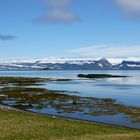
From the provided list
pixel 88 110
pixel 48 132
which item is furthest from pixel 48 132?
pixel 88 110

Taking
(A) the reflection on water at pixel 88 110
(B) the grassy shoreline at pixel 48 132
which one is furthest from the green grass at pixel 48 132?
(A) the reflection on water at pixel 88 110

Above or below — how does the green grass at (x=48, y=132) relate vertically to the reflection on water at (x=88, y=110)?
above

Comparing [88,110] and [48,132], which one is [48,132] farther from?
[88,110]

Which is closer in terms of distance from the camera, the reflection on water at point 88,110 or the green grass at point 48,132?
the green grass at point 48,132

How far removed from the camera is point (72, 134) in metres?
34.8

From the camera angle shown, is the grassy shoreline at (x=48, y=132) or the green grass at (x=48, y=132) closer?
the green grass at (x=48, y=132)

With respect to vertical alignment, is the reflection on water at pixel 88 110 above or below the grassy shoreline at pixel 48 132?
below

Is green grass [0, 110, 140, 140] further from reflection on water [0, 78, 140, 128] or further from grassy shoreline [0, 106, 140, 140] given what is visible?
reflection on water [0, 78, 140, 128]

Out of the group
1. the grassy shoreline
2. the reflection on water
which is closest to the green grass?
the grassy shoreline

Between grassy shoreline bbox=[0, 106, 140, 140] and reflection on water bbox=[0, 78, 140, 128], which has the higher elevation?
grassy shoreline bbox=[0, 106, 140, 140]

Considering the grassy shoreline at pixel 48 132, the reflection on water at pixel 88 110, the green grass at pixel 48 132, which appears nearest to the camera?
the green grass at pixel 48 132

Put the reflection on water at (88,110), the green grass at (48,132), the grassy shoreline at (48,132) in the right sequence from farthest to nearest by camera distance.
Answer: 1. the reflection on water at (88,110)
2. the grassy shoreline at (48,132)
3. the green grass at (48,132)

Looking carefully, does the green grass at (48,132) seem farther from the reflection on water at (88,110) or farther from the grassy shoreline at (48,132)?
the reflection on water at (88,110)

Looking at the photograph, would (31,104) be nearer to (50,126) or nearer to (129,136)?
(50,126)
